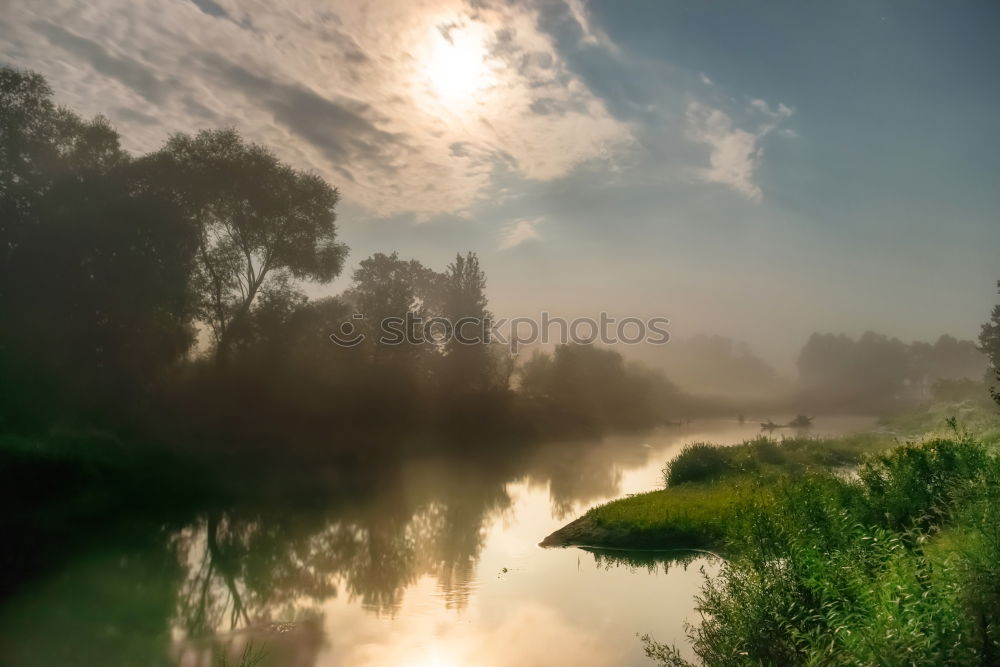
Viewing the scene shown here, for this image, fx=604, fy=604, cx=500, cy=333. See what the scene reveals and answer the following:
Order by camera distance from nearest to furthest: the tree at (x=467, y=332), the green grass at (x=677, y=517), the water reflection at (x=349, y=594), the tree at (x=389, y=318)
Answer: the water reflection at (x=349, y=594), the green grass at (x=677, y=517), the tree at (x=389, y=318), the tree at (x=467, y=332)

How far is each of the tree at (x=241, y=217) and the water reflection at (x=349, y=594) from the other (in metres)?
20.4

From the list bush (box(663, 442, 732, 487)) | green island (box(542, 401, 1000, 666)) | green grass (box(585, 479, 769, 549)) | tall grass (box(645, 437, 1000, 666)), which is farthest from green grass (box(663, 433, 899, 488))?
tall grass (box(645, 437, 1000, 666))

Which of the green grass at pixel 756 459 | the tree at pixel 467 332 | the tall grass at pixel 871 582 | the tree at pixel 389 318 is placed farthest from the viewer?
the tree at pixel 467 332

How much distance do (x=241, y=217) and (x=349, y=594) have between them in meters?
36.3

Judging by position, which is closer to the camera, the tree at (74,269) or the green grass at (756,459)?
the tree at (74,269)

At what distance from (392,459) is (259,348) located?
1315 centimetres

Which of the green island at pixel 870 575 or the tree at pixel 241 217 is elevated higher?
the tree at pixel 241 217

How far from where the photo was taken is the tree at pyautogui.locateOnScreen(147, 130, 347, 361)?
4281 cm

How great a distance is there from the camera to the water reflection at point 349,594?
12.5 meters

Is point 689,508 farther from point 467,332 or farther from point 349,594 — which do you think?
point 467,332

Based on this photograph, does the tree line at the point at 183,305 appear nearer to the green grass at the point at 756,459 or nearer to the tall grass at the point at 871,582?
the green grass at the point at 756,459

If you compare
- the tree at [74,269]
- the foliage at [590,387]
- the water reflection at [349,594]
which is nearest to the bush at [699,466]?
the water reflection at [349,594]

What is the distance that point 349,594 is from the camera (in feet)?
55.2

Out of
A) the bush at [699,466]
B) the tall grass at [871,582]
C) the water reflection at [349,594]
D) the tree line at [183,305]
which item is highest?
the tree line at [183,305]
